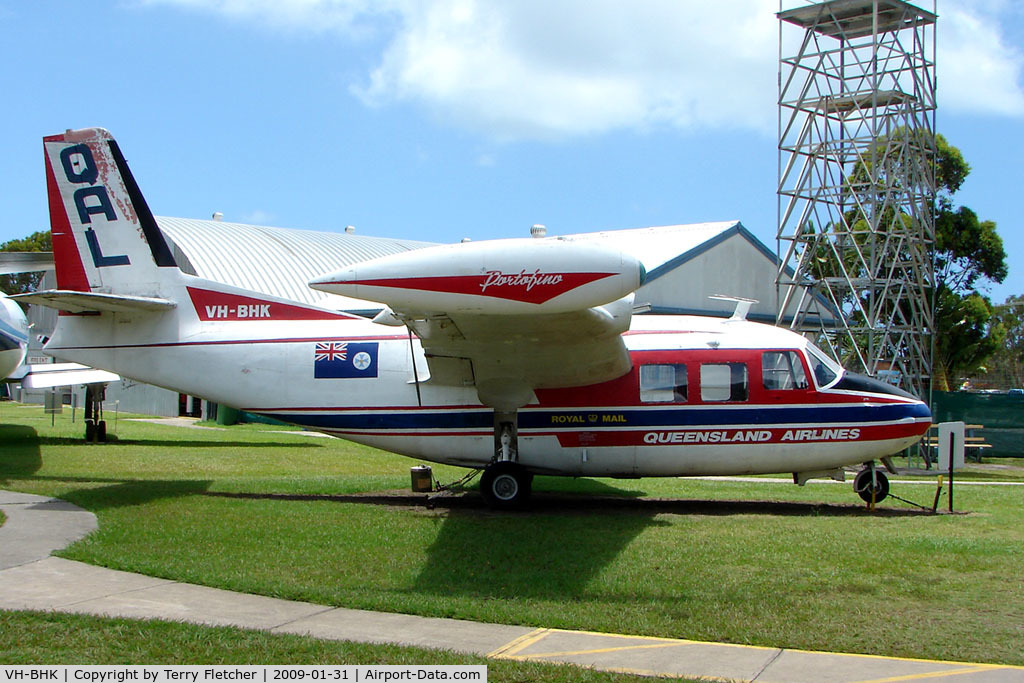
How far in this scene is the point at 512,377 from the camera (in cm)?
1325

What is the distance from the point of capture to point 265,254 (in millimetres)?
38281

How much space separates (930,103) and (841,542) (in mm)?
21336

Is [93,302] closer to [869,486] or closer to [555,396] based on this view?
[555,396]

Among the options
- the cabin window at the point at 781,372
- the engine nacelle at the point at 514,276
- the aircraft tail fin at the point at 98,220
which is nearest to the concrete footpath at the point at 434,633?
the engine nacelle at the point at 514,276

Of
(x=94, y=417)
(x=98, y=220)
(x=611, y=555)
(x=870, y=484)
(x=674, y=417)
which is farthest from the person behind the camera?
(x=94, y=417)

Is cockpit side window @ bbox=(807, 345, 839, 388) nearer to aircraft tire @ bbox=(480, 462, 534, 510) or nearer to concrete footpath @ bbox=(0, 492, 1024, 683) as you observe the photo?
aircraft tire @ bbox=(480, 462, 534, 510)

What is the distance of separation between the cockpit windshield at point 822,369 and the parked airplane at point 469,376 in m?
0.02

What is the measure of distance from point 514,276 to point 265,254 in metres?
31.9

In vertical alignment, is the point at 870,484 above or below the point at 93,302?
below

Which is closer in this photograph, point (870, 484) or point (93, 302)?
point (93, 302)

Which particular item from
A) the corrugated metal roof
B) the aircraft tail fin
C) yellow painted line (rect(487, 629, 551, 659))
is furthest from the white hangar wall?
yellow painted line (rect(487, 629, 551, 659))

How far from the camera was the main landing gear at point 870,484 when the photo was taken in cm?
1399

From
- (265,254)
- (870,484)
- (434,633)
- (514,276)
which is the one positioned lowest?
(434,633)

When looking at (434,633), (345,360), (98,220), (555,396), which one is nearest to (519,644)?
(434,633)
